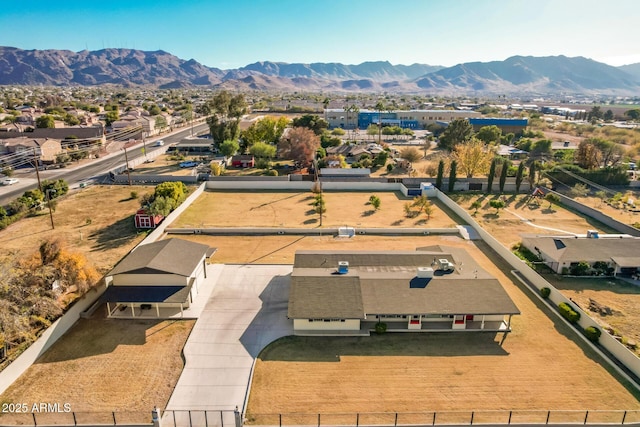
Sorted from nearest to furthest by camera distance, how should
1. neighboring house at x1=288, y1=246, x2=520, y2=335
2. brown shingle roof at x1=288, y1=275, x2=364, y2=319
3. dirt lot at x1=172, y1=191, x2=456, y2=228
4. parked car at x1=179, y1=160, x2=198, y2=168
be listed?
brown shingle roof at x1=288, y1=275, x2=364, y2=319
neighboring house at x1=288, y1=246, x2=520, y2=335
dirt lot at x1=172, y1=191, x2=456, y2=228
parked car at x1=179, y1=160, x2=198, y2=168

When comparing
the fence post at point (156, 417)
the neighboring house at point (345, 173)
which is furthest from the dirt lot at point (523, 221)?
the fence post at point (156, 417)

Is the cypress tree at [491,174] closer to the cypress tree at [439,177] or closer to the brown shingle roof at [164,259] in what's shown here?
the cypress tree at [439,177]

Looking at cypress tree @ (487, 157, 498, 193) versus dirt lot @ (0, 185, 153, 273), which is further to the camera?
cypress tree @ (487, 157, 498, 193)

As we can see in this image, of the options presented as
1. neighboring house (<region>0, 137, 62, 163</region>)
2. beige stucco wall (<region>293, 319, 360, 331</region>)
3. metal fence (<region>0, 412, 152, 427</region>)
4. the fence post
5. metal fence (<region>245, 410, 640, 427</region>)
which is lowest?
metal fence (<region>0, 412, 152, 427</region>)

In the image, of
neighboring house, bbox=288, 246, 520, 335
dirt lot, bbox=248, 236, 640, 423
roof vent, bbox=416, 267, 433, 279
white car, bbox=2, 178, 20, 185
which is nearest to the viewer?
dirt lot, bbox=248, 236, 640, 423

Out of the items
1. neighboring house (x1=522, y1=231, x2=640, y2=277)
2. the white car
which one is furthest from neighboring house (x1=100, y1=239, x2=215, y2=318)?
the white car

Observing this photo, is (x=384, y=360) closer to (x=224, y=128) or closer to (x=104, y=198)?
(x=104, y=198)

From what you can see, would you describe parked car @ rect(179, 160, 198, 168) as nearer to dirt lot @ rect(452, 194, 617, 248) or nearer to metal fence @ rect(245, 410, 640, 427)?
dirt lot @ rect(452, 194, 617, 248)

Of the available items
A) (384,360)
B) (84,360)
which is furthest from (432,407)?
(84,360)
